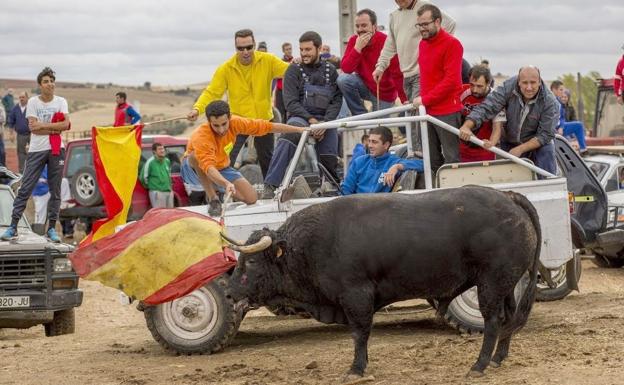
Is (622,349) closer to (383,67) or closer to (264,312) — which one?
(383,67)

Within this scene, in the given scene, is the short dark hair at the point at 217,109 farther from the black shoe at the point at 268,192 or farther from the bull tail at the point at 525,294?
the bull tail at the point at 525,294

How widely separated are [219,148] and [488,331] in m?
3.34

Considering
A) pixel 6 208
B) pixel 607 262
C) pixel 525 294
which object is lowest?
pixel 607 262

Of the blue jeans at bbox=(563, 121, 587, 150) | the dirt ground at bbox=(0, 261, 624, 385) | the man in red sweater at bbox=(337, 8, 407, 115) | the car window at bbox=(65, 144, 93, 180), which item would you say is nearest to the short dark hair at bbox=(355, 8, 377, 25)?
the man in red sweater at bbox=(337, 8, 407, 115)

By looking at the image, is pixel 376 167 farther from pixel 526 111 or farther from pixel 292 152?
pixel 526 111

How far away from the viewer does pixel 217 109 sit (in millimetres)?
11422

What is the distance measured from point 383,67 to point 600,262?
6734mm

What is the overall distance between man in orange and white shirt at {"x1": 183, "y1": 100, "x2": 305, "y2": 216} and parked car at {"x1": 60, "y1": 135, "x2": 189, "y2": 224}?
962cm

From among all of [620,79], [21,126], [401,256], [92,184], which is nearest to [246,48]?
[401,256]

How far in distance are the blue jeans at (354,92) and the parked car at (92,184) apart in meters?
8.52

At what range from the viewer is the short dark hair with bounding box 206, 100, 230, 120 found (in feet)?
37.4

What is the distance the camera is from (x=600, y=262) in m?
18.4

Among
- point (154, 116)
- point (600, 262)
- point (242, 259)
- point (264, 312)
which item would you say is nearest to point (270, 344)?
point (242, 259)

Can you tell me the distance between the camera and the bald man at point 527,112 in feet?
38.9
